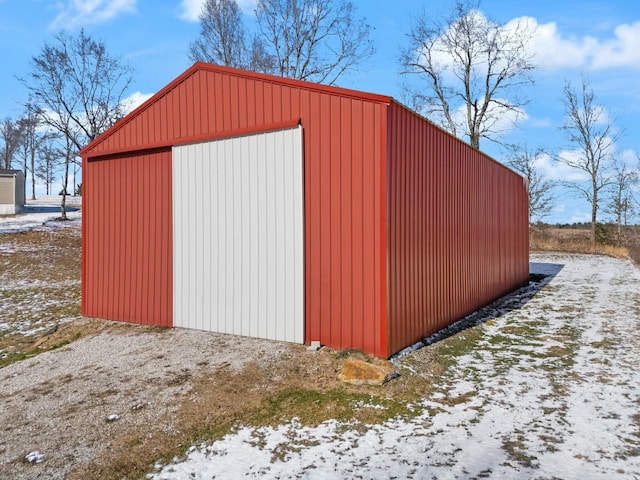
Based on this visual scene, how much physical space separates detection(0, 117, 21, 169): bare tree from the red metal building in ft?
137

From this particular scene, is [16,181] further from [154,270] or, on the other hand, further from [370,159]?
[370,159]

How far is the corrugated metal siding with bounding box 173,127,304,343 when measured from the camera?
571 centimetres

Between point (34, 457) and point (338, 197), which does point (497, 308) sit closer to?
point (338, 197)

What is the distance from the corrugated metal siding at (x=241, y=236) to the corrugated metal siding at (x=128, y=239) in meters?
0.32

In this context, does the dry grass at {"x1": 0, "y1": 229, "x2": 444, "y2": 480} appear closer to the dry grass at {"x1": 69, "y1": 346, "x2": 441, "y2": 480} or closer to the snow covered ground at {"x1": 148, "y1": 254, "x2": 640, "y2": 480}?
the dry grass at {"x1": 69, "y1": 346, "x2": 441, "y2": 480}

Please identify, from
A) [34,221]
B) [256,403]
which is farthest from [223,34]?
[256,403]

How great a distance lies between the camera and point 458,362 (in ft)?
17.1

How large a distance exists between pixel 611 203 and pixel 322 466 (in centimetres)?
2943

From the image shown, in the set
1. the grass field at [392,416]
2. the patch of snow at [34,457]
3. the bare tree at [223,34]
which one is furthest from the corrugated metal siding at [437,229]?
the bare tree at [223,34]

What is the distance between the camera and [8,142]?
41594mm

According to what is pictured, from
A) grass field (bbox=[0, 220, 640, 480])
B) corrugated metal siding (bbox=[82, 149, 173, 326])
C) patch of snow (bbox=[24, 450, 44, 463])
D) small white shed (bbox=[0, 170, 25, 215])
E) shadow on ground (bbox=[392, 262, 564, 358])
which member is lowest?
patch of snow (bbox=[24, 450, 44, 463])

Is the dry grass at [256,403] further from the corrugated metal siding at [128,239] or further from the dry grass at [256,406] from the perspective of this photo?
the corrugated metal siding at [128,239]

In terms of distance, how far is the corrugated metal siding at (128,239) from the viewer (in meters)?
7.08

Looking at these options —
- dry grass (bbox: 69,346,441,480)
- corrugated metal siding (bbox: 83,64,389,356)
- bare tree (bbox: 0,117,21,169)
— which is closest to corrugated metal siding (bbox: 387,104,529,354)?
corrugated metal siding (bbox: 83,64,389,356)
